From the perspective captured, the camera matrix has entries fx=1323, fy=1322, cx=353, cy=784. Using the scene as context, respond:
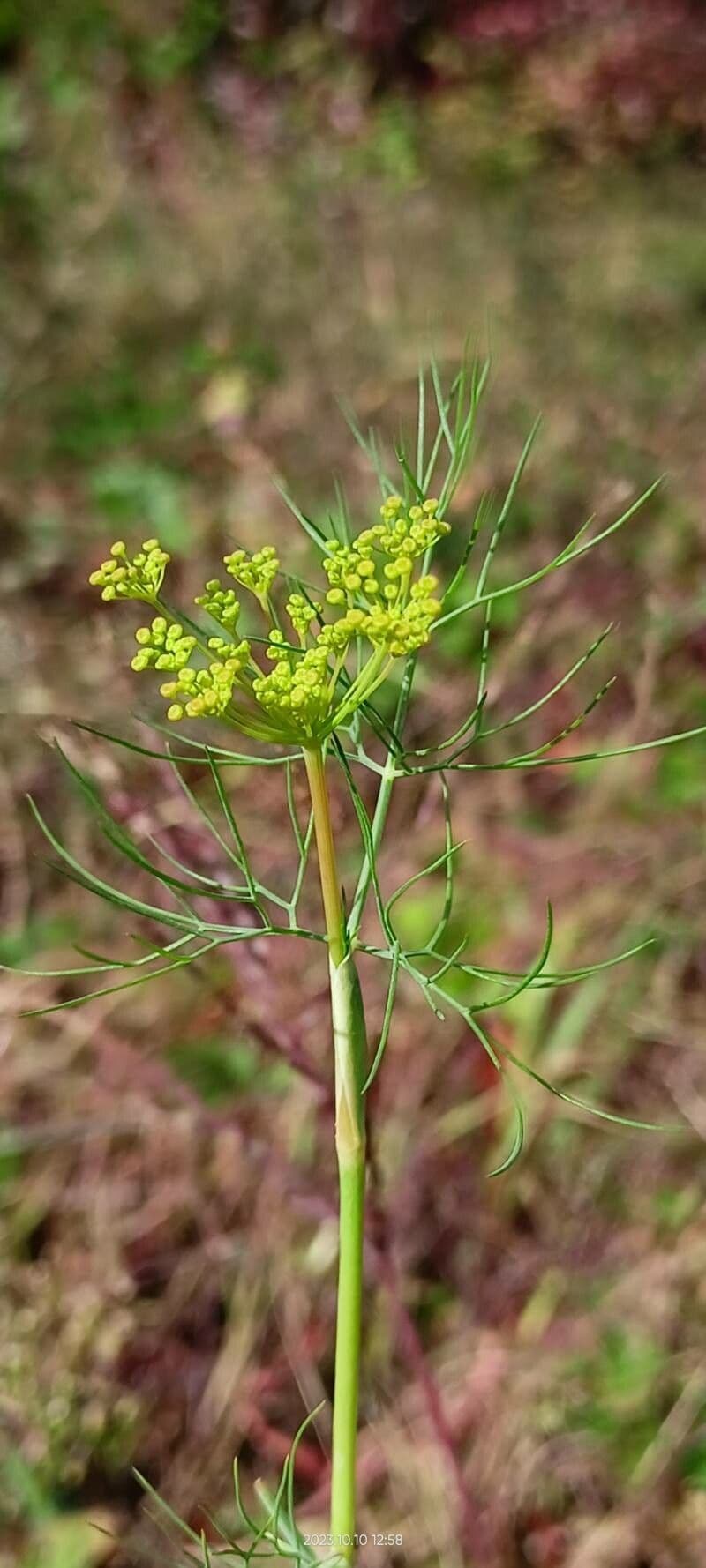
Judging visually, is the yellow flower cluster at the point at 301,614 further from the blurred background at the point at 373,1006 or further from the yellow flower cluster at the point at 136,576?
the blurred background at the point at 373,1006

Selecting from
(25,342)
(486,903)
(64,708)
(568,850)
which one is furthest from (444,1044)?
(25,342)

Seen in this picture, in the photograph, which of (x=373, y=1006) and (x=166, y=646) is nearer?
(x=166, y=646)

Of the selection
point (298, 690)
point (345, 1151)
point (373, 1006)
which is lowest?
point (345, 1151)

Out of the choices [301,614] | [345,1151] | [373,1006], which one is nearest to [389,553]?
[301,614]

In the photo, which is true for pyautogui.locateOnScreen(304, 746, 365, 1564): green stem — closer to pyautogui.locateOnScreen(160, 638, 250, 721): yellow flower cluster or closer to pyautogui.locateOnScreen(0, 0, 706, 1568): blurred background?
pyautogui.locateOnScreen(160, 638, 250, 721): yellow flower cluster

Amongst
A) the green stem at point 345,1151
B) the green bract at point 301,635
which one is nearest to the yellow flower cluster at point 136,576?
the green bract at point 301,635

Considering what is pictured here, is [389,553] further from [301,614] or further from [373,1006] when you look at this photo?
[373,1006]
